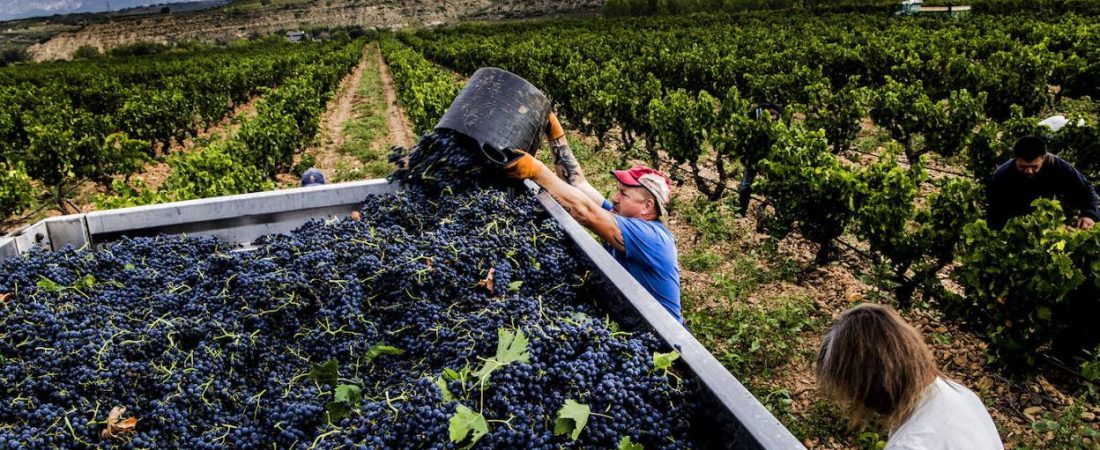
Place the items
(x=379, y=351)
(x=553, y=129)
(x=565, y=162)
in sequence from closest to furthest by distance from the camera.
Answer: (x=379, y=351)
(x=553, y=129)
(x=565, y=162)

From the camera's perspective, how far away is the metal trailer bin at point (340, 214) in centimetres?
158

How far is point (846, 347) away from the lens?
1983 mm

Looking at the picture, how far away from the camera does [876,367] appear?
6.31 ft

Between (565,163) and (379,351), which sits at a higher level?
(565,163)

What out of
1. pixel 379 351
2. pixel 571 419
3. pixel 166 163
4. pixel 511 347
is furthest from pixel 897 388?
pixel 166 163

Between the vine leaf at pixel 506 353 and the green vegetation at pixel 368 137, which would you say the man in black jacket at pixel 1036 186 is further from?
the green vegetation at pixel 368 137

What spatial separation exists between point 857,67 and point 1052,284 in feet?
50.6

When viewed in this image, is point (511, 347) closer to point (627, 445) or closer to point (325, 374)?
point (627, 445)

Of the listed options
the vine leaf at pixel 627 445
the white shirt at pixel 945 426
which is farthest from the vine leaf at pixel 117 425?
the white shirt at pixel 945 426

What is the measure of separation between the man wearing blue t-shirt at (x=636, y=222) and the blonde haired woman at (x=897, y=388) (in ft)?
3.00

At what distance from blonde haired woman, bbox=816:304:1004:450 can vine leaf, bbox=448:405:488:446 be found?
1.24 metres

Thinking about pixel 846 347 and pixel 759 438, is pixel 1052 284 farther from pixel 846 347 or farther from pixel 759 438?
pixel 759 438

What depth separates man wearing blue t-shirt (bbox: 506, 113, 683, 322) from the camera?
9.61ft

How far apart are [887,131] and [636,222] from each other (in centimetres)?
1156
